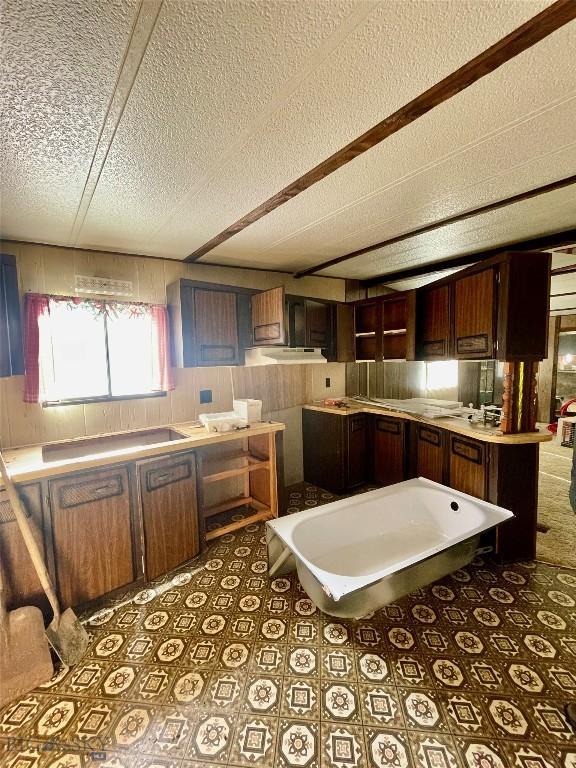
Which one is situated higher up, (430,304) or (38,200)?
(38,200)

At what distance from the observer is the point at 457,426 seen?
2.58 meters

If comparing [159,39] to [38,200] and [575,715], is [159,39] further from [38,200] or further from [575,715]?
[575,715]

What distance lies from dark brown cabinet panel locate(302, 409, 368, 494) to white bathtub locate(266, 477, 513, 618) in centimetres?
88

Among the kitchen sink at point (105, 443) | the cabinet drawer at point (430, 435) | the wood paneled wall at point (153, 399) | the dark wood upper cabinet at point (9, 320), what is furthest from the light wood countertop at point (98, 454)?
the cabinet drawer at point (430, 435)

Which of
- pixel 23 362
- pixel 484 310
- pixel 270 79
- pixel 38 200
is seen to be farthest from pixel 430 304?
pixel 23 362

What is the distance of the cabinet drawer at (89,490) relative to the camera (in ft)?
6.10

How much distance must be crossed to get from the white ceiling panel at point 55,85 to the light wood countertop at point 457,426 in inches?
105

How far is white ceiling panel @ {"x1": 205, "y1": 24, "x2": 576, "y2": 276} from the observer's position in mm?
1057

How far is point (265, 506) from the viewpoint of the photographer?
10.1 feet

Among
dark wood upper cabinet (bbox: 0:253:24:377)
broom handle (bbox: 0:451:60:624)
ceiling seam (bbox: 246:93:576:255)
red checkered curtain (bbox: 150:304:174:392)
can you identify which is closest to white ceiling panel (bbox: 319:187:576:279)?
ceiling seam (bbox: 246:93:576:255)

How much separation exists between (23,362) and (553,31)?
9.65 ft

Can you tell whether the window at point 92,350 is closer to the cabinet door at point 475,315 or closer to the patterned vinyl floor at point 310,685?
the patterned vinyl floor at point 310,685

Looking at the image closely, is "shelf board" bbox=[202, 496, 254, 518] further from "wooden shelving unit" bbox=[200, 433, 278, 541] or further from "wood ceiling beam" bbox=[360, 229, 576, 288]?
"wood ceiling beam" bbox=[360, 229, 576, 288]

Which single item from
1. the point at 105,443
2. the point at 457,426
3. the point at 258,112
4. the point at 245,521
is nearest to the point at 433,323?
the point at 457,426
